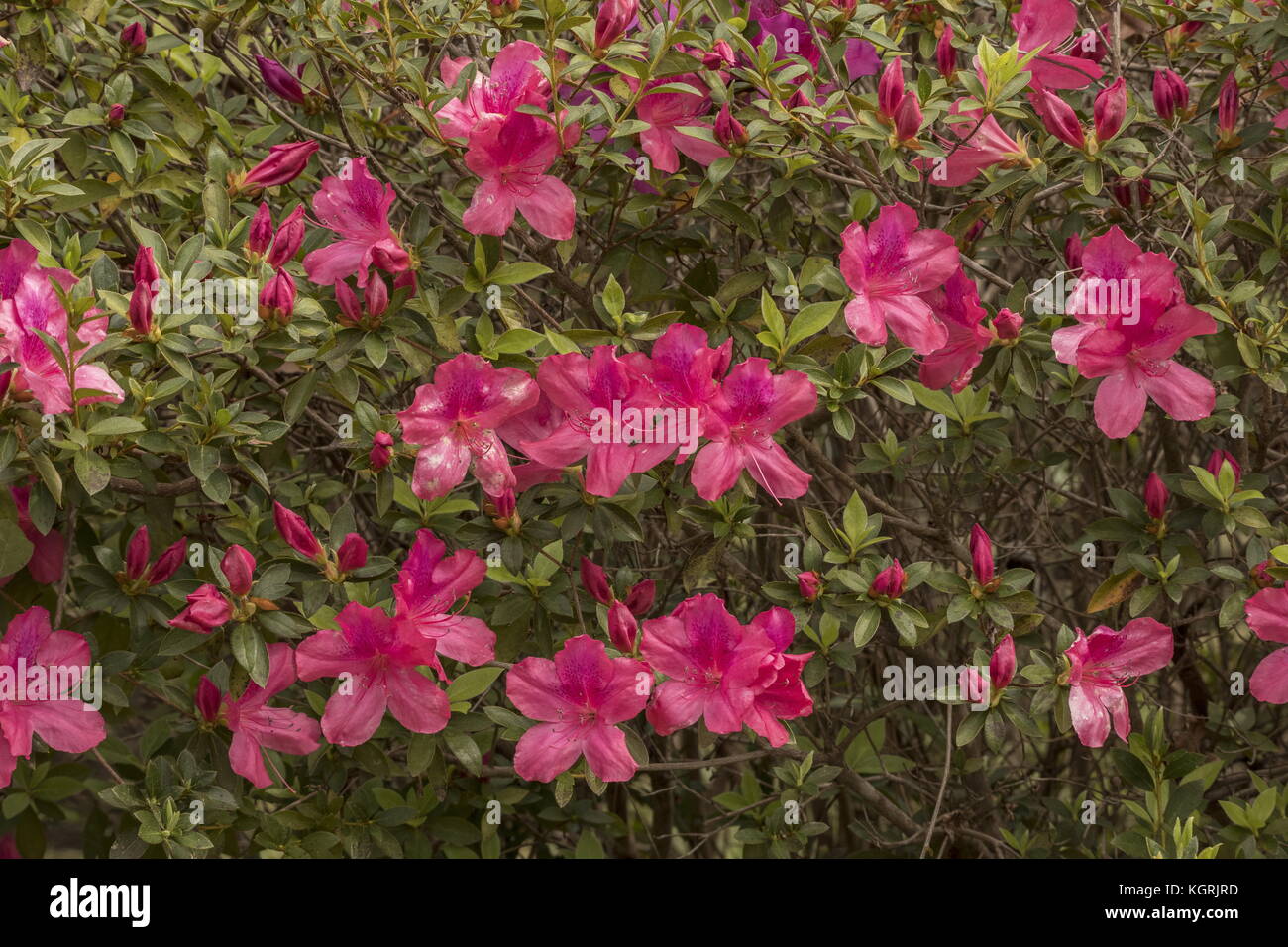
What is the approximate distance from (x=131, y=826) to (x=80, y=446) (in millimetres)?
950

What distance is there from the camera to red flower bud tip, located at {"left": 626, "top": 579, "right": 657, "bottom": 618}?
1.88 metres

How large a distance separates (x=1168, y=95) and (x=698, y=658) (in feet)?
3.75

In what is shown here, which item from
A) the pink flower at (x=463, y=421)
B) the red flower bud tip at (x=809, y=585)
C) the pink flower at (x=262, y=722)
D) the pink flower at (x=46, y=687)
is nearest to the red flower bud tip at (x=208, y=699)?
the pink flower at (x=262, y=722)

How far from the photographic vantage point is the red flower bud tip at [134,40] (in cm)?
210

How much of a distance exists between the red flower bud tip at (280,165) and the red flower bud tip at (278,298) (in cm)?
25

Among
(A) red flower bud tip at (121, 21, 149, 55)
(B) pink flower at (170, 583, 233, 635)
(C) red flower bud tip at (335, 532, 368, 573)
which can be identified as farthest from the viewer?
(A) red flower bud tip at (121, 21, 149, 55)

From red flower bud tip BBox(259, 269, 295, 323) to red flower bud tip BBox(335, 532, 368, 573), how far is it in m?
0.31

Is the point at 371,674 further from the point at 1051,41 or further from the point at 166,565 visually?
the point at 1051,41

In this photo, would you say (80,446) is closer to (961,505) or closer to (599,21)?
(599,21)

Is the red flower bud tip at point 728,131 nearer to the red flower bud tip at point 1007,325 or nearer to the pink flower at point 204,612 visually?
the red flower bud tip at point 1007,325

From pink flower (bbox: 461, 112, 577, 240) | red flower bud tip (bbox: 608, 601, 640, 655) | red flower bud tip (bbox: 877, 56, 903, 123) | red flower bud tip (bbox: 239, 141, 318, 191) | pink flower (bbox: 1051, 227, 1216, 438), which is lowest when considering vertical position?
red flower bud tip (bbox: 608, 601, 640, 655)

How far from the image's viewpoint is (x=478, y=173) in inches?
70.2

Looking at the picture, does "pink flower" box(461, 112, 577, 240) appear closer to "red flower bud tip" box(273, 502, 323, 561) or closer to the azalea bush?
the azalea bush

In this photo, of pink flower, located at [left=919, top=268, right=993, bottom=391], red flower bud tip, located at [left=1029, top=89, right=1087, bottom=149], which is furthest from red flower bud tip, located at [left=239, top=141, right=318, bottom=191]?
red flower bud tip, located at [left=1029, top=89, right=1087, bottom=149]
